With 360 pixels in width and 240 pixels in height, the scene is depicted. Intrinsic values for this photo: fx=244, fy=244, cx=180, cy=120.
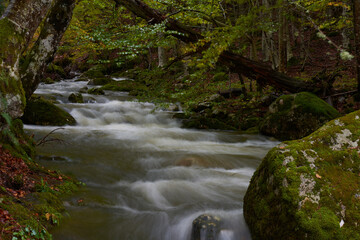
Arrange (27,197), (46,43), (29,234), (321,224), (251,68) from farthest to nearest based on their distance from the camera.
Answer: (251,68) < (46,43) < (27,197) < (29,234) < (321,224)

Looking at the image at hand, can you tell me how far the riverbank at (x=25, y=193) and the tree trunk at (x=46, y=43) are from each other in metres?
1.86

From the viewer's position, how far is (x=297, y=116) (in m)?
7.56

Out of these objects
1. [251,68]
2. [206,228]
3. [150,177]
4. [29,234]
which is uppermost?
[251,68]

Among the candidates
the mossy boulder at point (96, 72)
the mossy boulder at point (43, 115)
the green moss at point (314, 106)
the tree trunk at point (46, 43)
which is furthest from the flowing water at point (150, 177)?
the mossy boulder at point (96, 72)

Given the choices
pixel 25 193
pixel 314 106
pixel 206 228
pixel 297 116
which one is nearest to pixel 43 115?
pixel 25 193

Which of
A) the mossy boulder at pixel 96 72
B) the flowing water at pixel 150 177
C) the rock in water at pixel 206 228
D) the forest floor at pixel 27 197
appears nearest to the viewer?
the forest floor at pixel 27 197

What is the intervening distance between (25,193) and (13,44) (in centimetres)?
204

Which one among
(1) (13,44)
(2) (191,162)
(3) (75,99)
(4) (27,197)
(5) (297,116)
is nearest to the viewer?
(4) (27,197)

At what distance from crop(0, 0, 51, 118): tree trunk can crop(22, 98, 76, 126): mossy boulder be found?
4.95 m

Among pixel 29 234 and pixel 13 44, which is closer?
pixel 29 234

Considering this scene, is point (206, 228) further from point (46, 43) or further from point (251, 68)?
point (251, 68)

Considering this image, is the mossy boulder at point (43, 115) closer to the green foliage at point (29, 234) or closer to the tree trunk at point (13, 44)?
the tree trunk at point (13, 44)

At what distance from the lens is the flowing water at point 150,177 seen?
10.3 ft

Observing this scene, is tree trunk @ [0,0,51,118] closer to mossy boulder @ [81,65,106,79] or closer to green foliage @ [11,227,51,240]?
green foliage @ [11,227,51,240]
